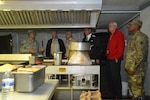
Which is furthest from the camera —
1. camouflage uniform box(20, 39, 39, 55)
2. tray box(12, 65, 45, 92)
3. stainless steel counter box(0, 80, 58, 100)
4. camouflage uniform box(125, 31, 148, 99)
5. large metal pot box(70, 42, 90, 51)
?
camouflage uniform box(20, 39, 39, 55)

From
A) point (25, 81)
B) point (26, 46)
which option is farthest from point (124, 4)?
point (25, 81)

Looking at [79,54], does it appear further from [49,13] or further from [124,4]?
[124,4]

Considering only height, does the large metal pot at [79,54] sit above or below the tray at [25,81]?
above

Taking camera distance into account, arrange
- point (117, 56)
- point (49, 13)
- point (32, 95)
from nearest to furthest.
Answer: point (32, 95)
point (49, 13)
point (117, 56)

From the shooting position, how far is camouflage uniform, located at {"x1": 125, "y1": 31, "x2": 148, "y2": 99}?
356 centimetres

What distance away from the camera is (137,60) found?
3.58 meters

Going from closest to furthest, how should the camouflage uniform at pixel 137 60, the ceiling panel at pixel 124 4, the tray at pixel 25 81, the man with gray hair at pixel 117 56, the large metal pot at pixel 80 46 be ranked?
the tray at pixel 25 81 < the large metal pot at pixel 80 46 < the ceiling panel at pixel 124 4 < the camouflage uniform at pixel 137 60 < the man with gray hair at pixel 117 56

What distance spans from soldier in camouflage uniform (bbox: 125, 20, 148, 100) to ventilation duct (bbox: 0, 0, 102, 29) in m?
0.83

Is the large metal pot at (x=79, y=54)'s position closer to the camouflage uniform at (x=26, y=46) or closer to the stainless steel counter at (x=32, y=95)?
the stainless steel counter at (x=32, y=95)

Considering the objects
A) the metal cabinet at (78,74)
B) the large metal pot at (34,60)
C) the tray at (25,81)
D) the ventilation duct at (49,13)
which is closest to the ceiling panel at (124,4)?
the ventilation duct at (49,13)

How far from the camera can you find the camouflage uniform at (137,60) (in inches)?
140

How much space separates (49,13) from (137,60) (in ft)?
5.51

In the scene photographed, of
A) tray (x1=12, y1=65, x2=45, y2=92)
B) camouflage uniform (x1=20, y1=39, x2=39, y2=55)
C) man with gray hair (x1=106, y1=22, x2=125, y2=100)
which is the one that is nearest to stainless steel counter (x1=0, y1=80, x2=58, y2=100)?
tray (x1=12, y1=65, x2=45, y2=92)

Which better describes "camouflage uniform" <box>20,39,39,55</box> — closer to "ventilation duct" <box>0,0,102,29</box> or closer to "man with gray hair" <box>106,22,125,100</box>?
"ventilation duct" <box>0,0,102,29</box>
